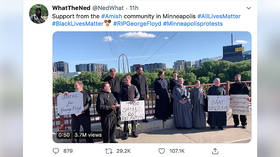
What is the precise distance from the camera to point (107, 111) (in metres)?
2.67

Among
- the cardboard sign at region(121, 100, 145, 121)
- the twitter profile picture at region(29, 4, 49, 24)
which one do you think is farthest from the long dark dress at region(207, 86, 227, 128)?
the twitter profile picture at region(29, 4, 49, 24)

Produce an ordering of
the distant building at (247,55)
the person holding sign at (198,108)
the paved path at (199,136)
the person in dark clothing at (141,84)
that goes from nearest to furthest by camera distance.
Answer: the distant building at (247,55), the paved path at (199,136), the person in dark clothing at (141,84), the person holding sign at (198,108)

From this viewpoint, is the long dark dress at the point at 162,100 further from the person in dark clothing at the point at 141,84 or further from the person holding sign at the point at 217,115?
the person holding sign at the point at 217,115

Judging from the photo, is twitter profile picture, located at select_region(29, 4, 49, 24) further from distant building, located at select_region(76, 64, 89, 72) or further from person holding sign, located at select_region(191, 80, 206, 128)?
person holding sign, located at select_region(191, 80, 206, 128)

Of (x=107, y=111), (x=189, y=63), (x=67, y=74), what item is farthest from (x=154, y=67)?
(x=67, y=74)

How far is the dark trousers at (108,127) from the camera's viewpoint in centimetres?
261

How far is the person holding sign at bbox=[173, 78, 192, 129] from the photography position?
120 inches

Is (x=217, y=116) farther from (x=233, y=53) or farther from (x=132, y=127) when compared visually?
(x=132, y=127)

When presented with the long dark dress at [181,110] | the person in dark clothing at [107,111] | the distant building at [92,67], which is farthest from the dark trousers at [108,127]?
the long dark dress at [181,110]

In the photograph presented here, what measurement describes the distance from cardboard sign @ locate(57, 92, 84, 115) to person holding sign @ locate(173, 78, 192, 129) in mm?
1401

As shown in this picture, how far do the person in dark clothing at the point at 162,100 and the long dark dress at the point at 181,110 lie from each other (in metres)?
0.12
